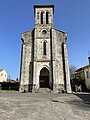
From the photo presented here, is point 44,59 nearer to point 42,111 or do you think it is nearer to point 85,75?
point 85,75

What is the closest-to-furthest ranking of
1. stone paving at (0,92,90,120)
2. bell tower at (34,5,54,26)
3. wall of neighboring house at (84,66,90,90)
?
stone paving at (0,92,90,120)
bell tower at (34,5,54,26)
wall of neighboring house at (84,66,90,90)

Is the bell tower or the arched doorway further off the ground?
the bell tower

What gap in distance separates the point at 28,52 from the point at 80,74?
19.6 metres

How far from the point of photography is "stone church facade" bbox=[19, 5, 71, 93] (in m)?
25.5

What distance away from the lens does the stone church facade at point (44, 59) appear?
83.6 ft

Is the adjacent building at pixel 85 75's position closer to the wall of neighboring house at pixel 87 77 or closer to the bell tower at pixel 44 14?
the wall of neighboring house at pixel 87 77

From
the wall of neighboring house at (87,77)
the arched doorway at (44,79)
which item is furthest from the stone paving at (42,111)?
the wall of neighboring house at (87,77)

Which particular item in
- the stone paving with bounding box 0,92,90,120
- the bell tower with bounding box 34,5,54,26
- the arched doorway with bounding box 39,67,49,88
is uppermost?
the bell tower with bounding box 34,5,54,26

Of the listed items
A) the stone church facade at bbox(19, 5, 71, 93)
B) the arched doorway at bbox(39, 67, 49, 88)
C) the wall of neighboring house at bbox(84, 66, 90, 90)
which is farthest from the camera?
the wall of neighboring house at bbox(84, 66, 90, 90)

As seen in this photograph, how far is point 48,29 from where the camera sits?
29500 millimetres

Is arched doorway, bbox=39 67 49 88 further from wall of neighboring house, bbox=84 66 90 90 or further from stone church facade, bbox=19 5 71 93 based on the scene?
wall of neighboring house, bbox=84 66 90 90

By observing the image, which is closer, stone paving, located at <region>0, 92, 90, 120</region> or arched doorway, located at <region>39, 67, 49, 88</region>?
stone paving, located at <region>0, 92, 90, 120</region>

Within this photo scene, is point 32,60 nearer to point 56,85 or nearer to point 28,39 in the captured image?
point 28,39

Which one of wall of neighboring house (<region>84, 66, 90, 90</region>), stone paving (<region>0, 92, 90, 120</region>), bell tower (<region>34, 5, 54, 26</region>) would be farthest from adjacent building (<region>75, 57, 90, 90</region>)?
stone paving (<region>0, 92, 90, 120</region>)
